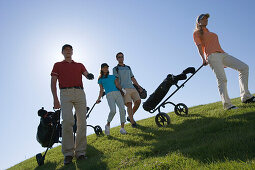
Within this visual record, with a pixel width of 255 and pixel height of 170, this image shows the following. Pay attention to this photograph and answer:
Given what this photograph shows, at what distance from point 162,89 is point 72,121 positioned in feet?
9.70

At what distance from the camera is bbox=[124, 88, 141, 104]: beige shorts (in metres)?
7.60

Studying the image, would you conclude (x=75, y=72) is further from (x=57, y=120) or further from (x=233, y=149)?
Answer: (x=233, y=149)

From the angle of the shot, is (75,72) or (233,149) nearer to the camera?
(233,149)

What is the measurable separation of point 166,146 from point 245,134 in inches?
61.2

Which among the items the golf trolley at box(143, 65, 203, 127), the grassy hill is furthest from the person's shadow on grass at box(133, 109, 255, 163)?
the golf trolley at box(143, 65, 203, 127)

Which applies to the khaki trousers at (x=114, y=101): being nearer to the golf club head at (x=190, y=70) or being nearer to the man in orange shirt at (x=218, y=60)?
the golf club head at (x=190, y=70)

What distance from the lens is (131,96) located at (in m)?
7.80

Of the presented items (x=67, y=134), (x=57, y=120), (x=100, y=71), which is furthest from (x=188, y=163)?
(x=100, y=71)

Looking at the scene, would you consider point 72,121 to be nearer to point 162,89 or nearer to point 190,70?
point 162,89

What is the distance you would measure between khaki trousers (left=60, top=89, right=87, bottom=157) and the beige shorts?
7.17 feet

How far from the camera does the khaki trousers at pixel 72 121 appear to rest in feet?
17.5

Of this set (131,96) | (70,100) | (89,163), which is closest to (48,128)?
(70,100)

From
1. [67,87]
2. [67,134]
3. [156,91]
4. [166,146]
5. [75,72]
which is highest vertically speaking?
[75,72]

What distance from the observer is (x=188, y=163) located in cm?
316
